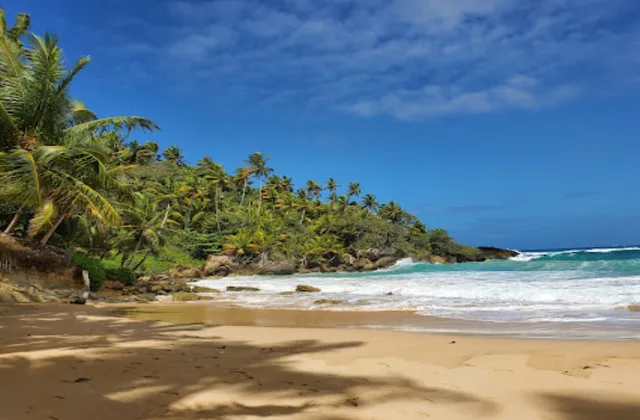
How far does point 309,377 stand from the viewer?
4.64 m

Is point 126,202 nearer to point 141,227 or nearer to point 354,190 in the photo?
point 141,227

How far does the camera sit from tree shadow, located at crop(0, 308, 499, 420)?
3375 millimetres

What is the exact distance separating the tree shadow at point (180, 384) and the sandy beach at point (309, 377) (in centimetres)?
1

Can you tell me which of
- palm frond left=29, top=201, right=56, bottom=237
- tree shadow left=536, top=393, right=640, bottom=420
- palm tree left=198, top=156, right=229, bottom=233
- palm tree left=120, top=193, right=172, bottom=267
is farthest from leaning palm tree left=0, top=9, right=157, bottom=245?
palm tree left=198, top=156, right=229, bottom=233

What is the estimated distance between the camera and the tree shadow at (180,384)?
11.1 ft

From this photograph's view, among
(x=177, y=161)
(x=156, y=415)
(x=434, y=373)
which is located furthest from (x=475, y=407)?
(x=177, y=161)

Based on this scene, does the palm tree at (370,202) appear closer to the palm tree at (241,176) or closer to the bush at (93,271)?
the palm tree at (241,176)

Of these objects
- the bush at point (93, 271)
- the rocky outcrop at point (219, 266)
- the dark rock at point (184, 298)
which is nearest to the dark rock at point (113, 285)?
the bush at point (93, 271)

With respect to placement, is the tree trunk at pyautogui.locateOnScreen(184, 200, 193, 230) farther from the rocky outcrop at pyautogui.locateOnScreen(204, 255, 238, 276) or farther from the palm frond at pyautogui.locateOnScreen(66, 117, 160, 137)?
the palm frond at pyautogui.locateOnScreen(66, 117, 160, 137)

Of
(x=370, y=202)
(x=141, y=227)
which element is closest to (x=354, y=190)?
(x=370, y=202)

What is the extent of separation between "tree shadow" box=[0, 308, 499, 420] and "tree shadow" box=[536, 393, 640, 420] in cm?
55

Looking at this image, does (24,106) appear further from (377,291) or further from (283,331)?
(377,291)

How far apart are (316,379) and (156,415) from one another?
1772 millimetres

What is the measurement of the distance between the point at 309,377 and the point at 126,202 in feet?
49.8
